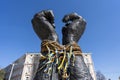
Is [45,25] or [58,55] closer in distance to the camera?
[58,55]

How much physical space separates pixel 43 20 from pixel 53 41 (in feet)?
1.00

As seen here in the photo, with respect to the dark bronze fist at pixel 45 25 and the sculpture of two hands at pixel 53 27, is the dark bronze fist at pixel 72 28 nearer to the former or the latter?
the sculpture of two hands at pixel 53 27

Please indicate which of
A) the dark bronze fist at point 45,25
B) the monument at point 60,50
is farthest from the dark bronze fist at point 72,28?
the dark bronze fist at point 45,25

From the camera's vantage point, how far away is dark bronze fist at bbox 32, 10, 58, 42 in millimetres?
1774

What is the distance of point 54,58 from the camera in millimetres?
1590

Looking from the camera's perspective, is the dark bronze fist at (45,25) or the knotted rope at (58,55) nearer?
the knotted rope at (58,55)

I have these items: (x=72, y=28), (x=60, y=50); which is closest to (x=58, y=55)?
(x=60, y=50)

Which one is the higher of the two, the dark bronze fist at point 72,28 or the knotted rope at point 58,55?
the dark bronze fist at point 72,28

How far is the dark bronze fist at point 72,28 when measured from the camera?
1.76 meters

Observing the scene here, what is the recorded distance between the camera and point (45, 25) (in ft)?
5.92

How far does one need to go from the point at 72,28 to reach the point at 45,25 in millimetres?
292

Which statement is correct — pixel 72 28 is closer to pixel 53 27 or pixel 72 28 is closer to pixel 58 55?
pixel 53 27

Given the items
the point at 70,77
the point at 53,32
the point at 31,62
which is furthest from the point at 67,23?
the point at 31,62

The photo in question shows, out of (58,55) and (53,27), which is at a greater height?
(53,27)
